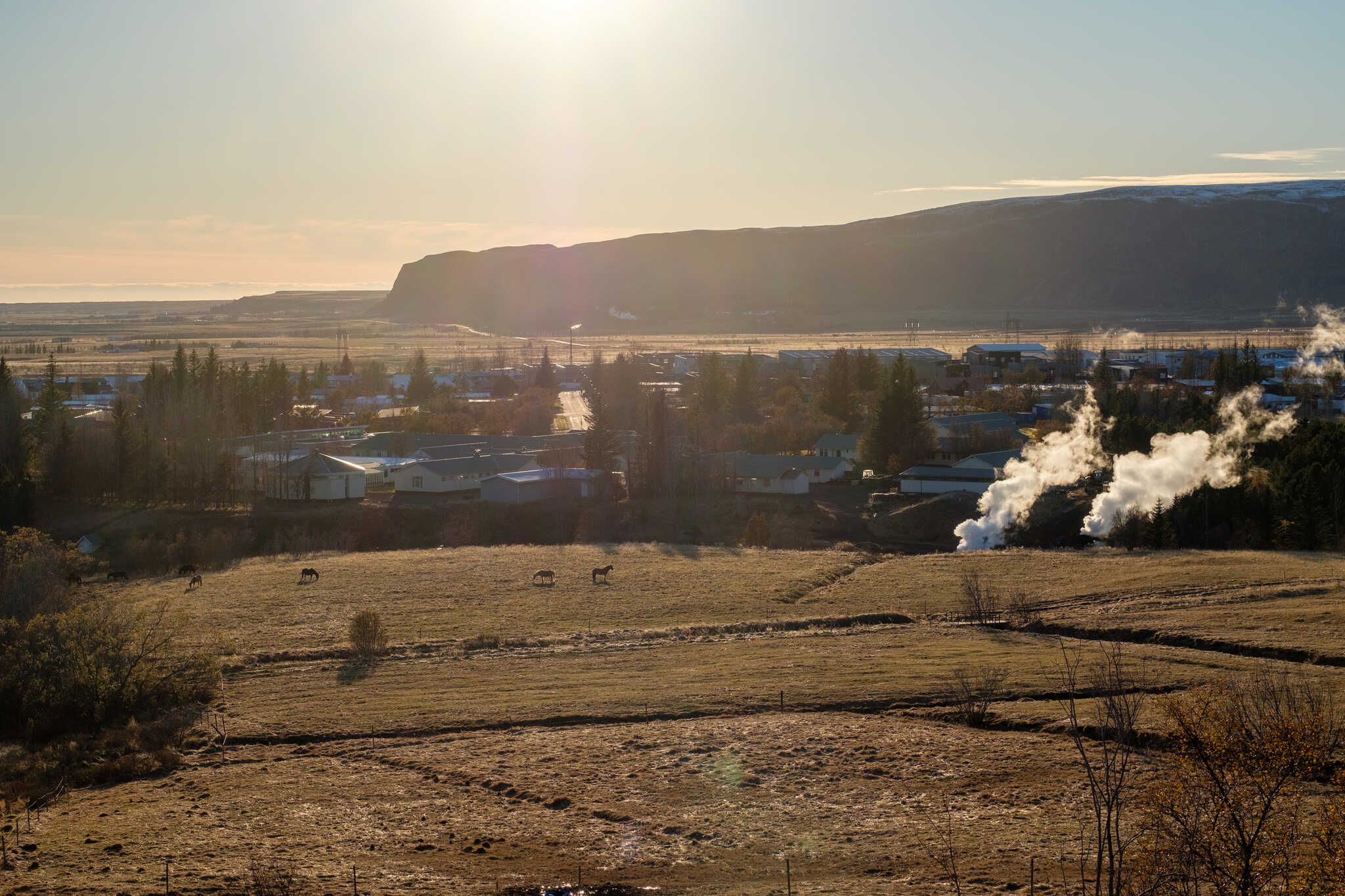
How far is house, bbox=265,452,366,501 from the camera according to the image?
61250 mm

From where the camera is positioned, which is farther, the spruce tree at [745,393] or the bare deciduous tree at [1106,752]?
the spruce tree at [745,393]

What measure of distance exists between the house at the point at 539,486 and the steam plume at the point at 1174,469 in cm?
2601

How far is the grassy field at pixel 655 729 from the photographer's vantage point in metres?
15.8

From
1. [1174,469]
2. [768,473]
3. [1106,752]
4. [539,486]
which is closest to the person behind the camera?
[1106,752]

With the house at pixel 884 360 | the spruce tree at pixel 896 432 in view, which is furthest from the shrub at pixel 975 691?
the house at pixel 884 360

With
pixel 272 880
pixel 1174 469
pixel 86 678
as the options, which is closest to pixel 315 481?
pixel 86 678

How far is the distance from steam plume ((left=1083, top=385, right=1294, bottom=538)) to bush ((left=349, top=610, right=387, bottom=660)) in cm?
3070

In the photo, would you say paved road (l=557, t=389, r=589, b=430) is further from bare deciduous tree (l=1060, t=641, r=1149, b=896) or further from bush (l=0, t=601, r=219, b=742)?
bare deciduous tree (l=1060, t=641, r=1149, b=896)

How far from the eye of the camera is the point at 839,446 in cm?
7544

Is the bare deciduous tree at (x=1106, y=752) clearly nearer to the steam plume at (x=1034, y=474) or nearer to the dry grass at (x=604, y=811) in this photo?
the dry grass at (x=604, y=811)

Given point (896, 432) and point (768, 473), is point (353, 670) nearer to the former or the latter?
point (768, 473)

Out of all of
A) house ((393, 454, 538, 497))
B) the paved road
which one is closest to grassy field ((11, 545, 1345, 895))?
house ((393, 454, 538, 497))

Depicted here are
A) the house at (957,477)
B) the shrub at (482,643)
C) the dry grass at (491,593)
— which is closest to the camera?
the shrub at (482,643)

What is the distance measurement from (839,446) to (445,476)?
25.7 meters
